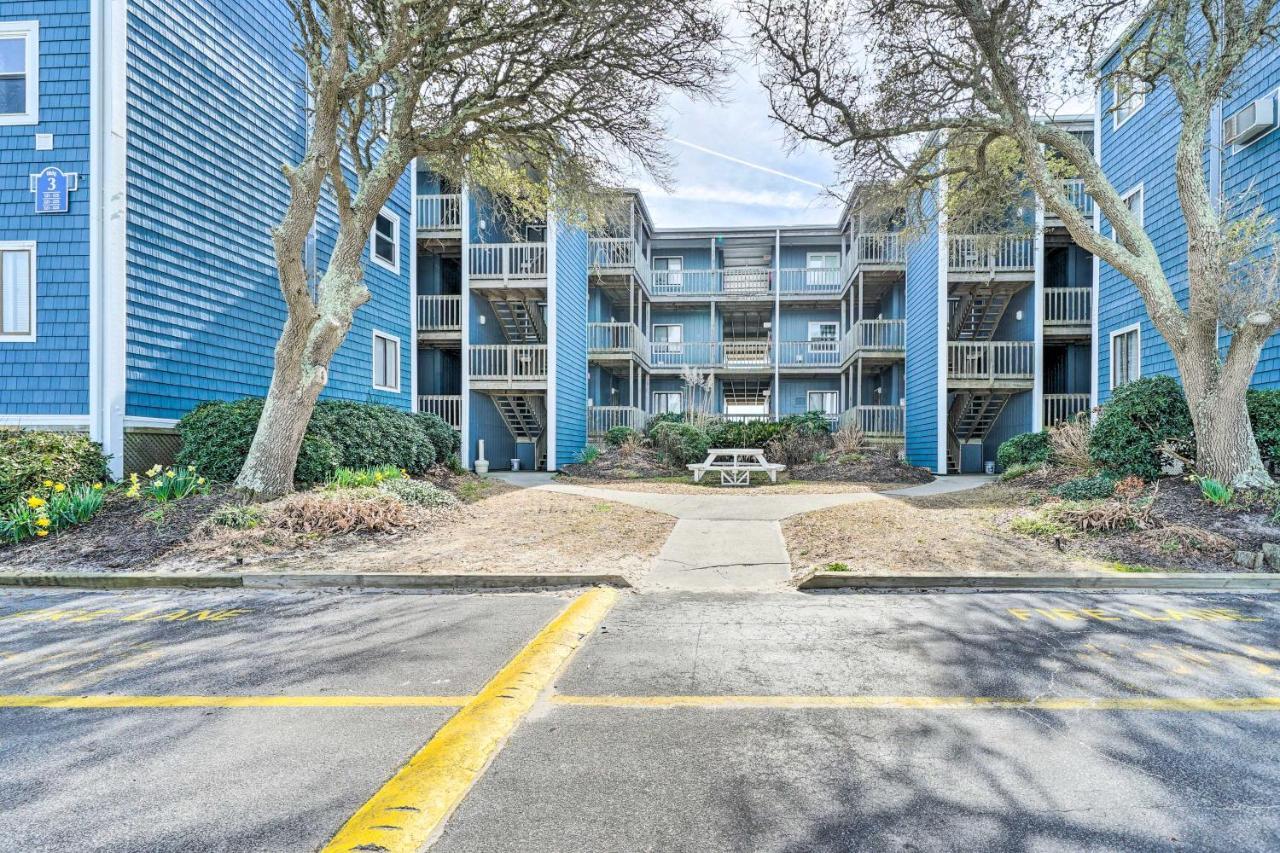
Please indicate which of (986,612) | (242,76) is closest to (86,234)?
(242,76)

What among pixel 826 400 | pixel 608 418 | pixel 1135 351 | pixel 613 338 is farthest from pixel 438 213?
pixel 1135 351

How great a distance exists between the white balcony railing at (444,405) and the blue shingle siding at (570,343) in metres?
3.02

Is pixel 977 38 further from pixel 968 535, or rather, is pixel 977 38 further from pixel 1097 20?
pixel 968 535

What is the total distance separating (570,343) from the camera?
20.4 metres

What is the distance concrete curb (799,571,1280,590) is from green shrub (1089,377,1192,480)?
13.2ft

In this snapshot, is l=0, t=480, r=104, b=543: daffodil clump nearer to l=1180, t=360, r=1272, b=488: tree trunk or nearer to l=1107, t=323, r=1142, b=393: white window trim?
l=1180, t=360, r=1272, b=488: tree trunk

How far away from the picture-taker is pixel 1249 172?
35.9ft

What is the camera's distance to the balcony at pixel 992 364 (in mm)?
17672

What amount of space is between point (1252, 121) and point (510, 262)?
615 inches

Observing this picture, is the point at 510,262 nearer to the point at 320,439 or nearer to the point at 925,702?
the point at 320,439

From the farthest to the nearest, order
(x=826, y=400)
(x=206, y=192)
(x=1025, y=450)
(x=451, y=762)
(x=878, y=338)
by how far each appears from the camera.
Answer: (x=826, y=400) < (x=878, y=338) < (x=1025, y=450) < (x=206, y=192) < (x=451, y=762)

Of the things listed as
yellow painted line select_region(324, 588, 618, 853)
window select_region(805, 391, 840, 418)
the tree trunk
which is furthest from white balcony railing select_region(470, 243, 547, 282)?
yellow painted line select_region(324, 588, 618, 853)

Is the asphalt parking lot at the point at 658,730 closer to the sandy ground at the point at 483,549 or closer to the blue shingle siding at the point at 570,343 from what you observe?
the sandy ground at the point at 483,549

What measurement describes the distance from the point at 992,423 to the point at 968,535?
1402cm
